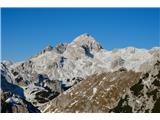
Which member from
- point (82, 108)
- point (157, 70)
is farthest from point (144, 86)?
point (82, 108)

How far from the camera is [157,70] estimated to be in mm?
148000
